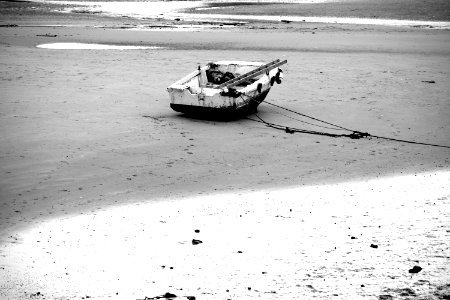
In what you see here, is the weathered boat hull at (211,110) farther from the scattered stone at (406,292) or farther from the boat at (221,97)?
the scattered stone at (406,292)

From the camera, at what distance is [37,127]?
33.8ft

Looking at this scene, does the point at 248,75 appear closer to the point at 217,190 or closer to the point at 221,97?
the point at 221,97

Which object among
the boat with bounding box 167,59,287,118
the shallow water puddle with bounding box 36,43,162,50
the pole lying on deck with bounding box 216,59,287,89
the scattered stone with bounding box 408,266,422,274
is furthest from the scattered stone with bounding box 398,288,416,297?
the shallow water puddle with bounding box 36,43,162,50

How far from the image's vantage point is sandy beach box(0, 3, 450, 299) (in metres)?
5.23

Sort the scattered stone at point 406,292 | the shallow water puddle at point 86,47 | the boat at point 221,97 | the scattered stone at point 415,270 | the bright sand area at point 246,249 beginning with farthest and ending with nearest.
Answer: the shallow water puddle at point 86,47, the boat at point 221,97, the scattered stone at point 415,270, the bright sand area at point 246,249, the scattered stone at point 406,292

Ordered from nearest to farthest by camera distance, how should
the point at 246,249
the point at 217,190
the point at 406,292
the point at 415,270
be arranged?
the point at 406,292, the point at 415,270, the point at 246,249, the point at 217,190

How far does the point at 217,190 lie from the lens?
778 centimetres

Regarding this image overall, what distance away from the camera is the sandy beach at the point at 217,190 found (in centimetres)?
523

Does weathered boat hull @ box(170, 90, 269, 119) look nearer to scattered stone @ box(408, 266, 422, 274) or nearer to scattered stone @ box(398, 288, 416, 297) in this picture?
scattered stone @ box(408, 266, 422, 274)

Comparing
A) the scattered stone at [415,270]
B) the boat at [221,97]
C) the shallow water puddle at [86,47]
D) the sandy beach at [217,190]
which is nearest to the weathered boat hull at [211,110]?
the boat at [221,97]

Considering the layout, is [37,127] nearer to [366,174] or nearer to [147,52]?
[366,174]

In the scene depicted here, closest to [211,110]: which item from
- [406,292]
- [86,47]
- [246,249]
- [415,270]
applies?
[246,249]

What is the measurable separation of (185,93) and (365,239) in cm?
610

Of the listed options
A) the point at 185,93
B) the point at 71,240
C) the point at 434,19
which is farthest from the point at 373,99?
the point at 434,19
